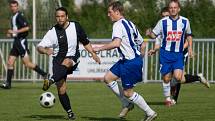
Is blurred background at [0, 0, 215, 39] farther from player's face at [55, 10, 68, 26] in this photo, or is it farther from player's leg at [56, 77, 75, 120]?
player's face at [55, 10, 68, 26]

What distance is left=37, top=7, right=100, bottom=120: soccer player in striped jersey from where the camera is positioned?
12.5m

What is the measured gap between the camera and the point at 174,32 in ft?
50.5

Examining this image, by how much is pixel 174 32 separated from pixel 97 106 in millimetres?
2154

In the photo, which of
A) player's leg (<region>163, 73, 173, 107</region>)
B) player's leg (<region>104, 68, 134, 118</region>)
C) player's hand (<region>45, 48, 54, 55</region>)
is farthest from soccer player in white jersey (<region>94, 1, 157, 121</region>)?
player's leg (<region>163, 73, 173, 107</region>)

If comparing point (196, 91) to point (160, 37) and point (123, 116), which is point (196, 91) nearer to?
point (160, 37)

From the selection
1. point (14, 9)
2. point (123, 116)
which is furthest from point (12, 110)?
point (14, 9)

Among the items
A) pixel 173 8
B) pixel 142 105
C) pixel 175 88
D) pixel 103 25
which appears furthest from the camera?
pixel 103 25

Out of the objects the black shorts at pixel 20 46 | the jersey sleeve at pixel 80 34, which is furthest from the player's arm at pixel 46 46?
the black shorts at pixel 20 46

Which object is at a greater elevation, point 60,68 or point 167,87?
point 60,68

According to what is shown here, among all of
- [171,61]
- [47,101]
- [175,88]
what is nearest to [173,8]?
[171,61]

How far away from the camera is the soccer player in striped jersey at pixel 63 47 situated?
12453 millimetres

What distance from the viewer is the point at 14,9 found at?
20.4 meters

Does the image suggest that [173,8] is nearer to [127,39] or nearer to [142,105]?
[127,39]

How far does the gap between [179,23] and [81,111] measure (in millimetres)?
2805
